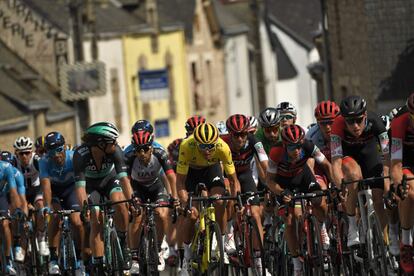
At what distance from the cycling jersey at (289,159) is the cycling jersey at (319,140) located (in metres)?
1.70

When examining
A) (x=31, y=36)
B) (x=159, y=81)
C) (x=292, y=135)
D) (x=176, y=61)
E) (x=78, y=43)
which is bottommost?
(x=292, y=135)

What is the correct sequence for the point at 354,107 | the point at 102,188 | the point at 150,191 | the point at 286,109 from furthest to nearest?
1. the point at 286,109
2. the point at 150,191
3. the point at 102,188
4. the point at 354,107

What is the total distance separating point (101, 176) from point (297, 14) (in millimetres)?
84022

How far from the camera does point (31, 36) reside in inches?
2726

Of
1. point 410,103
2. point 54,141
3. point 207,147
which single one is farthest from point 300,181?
point 54,141

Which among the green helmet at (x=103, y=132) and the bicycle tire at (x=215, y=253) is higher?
the green helmet at (x=103, y=132)

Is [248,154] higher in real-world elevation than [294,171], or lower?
higher

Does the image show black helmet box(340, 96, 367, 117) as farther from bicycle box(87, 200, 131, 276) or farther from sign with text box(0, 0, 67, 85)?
sign with text box(0, 0, 67, 85)

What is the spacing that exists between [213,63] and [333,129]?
6353cm

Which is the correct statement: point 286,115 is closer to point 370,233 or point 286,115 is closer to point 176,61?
point 370,233

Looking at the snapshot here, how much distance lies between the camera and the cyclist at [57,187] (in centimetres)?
2100

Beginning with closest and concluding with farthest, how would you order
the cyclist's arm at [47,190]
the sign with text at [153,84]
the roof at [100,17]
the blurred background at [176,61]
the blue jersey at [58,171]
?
the cyclist's arm at [47,190] < the blue jersey at [58,171] < the blurred background at [176,61] < the roof at [100,17] < the sign with text at [153,84]

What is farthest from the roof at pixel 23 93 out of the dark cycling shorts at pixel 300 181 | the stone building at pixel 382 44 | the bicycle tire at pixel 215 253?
the bicycle tire at pixel 215 253

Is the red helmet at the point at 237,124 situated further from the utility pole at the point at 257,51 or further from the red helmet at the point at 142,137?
the utility pole at the point at 257,51
